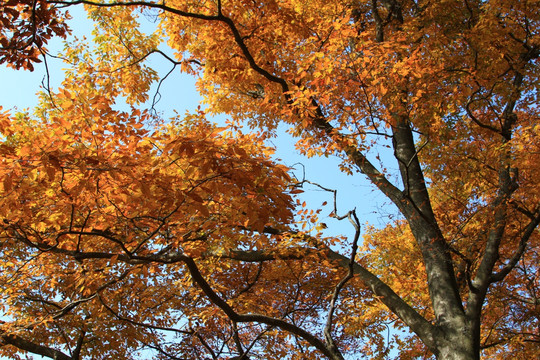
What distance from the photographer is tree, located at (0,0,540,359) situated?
3.64 meters

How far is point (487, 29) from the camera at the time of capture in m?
5.99

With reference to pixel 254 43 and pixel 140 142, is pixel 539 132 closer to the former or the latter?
pixel 254 43

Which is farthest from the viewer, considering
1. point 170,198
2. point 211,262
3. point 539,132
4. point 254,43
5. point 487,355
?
point 487,355

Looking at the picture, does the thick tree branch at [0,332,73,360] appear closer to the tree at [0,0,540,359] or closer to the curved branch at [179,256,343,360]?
the tree at [0,0,540,359]

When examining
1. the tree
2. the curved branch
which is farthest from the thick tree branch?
the curved branch

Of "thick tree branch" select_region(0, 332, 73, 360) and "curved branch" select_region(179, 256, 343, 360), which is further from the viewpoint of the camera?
"thick tree branch" select_region(0, 332, 73, 360)

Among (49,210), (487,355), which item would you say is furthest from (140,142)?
(487,355)

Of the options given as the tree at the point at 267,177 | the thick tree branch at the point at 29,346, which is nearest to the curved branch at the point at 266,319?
the tree at the point at 267,177

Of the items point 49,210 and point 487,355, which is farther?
point 487,355

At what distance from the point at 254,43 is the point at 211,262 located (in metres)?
4.06

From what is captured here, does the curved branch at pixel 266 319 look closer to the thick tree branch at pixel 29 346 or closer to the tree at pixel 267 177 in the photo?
the tree at pixel 267 177

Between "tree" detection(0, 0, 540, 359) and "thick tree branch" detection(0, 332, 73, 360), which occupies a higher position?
"tree" detection(0, 0, 540, 359)

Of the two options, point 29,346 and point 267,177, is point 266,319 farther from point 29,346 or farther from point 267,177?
point 29,346

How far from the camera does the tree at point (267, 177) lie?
3639 mm
